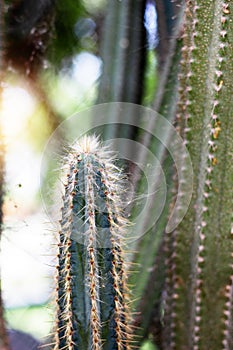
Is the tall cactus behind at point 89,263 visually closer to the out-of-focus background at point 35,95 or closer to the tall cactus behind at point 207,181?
the tall cactus behind at point 207,181

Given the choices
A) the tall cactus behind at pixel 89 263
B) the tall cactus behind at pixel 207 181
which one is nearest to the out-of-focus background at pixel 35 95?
the tall cactus behind at pixel 207 181

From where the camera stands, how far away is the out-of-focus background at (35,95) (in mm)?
1519

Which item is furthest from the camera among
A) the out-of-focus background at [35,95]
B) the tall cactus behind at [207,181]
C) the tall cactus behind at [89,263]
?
the out-of-focus background at [35,95]

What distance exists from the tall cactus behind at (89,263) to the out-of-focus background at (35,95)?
1.50ft

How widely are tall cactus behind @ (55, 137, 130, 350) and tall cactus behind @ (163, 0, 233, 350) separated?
32 centimetres

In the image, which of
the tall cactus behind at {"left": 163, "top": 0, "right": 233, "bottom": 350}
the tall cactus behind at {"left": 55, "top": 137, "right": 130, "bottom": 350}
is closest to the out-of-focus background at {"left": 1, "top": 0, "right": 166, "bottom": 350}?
the tall cactus behind at {"left": 163, "top": 0, "right": 233, "bottom": 350}

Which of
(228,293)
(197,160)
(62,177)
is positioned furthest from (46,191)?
(228,293)

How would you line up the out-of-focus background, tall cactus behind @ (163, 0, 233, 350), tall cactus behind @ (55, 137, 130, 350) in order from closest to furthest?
1. tall cactus behind @ (55, 137, 130, 350)
2. tall cactus behind @ (163, 0, 233, 350)
3. the out-of-focus background

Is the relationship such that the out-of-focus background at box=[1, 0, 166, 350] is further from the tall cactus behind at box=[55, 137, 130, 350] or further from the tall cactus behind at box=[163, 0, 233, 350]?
the tall cactus behind at box=[55, 137, 130, 350]

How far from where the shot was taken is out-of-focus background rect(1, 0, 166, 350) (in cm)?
152

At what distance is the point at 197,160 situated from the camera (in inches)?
50.8

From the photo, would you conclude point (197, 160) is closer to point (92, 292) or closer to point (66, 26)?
point (92, 292)

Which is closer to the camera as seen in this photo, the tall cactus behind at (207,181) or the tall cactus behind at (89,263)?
the tall cactus behind at (89,263)

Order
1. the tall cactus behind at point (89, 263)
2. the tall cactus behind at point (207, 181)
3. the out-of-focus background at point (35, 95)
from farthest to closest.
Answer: the out-of-focus background at point (35, 95) → the tall cactus behind at point (207, 181) → the tall cactus behind at point (89, 263)
